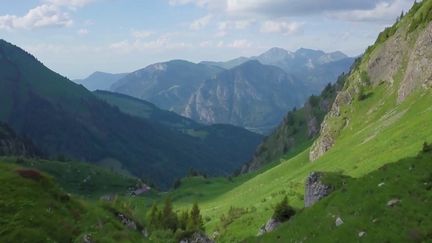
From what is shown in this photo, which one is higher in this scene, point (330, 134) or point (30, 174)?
point (30, 174)

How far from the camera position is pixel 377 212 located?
3553 cm

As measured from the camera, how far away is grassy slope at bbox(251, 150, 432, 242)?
1287 inches

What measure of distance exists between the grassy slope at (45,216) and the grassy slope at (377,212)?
1350 cm

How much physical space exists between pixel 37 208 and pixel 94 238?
5087 mm

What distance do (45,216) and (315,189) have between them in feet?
91.5

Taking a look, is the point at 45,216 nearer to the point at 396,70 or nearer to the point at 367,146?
the point at 367,146

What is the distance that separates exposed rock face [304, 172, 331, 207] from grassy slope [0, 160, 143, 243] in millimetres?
20015

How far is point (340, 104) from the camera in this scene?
147125 millimetres

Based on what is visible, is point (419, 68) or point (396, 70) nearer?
point (419, 68)

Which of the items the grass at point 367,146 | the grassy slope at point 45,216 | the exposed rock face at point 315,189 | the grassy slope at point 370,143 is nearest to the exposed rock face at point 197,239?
the grassy slope at point 45,216

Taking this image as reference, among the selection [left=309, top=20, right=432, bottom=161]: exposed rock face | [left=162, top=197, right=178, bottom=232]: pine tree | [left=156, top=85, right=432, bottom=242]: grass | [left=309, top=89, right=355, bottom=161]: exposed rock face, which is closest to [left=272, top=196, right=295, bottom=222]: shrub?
[left=156, top=85, right=432, bottom=242]: grass

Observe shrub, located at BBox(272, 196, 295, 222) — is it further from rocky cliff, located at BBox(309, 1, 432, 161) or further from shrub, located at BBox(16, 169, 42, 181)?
rocky cliff, located at BBox(309, 1, 432, 161)

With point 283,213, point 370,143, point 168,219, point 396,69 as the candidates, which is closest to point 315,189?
point 283,213

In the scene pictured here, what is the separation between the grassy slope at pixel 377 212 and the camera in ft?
107
